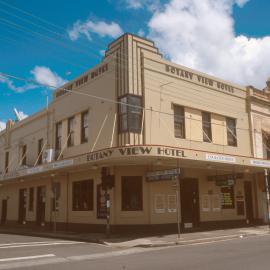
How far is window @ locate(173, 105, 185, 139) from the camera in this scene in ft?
69.8

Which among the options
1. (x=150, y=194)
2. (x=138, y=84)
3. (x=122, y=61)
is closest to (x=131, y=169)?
(x=150, y=194)

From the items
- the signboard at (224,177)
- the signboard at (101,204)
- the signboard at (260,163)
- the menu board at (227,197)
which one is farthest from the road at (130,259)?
the menu board at (227,197)

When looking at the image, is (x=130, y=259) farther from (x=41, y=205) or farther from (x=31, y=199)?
(x=31, y=199)

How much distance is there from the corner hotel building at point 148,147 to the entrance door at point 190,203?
0.18 feet

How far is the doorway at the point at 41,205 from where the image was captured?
25844 mm

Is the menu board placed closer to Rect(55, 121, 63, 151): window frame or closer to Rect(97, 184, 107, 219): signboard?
Rect(97, 184, 107, 219): signboard

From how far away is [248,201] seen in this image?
24.8 metres

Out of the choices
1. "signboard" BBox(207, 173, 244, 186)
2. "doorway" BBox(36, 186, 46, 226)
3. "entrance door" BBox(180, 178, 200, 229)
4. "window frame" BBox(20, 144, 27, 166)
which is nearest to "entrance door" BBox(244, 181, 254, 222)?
"signboard" BBox(207, 173, 244, 186)

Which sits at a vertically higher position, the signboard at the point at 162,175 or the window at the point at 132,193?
the signboard at the point at 162,175

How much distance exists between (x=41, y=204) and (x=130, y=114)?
36.8 feet

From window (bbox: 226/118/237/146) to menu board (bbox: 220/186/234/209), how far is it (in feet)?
9.66

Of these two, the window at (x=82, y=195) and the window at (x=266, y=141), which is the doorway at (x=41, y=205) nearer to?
the window at (x=82, y=195)

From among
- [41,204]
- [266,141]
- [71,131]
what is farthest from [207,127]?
[41,204]

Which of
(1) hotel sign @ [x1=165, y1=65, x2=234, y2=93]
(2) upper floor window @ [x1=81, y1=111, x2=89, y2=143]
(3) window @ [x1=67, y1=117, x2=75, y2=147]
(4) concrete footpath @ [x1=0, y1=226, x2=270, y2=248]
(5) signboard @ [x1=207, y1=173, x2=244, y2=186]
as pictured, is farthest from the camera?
(3) window @ [x1=67, y1=117, x2=75, y2=147]
